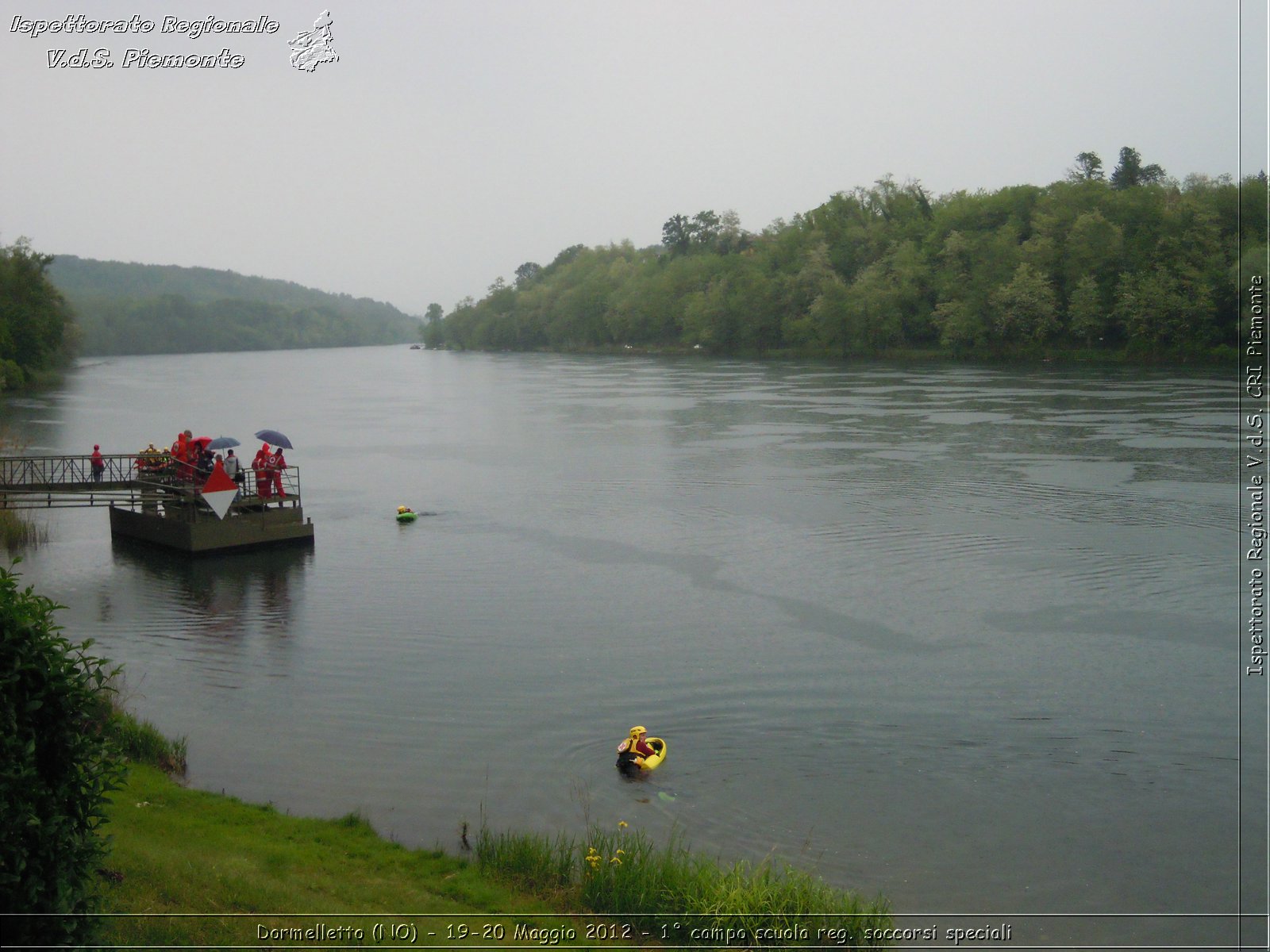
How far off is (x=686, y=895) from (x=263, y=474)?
20967 mm

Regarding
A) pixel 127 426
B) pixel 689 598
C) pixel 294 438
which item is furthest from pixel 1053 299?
pixel 689 598

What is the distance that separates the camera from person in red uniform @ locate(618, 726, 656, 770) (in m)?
13.2

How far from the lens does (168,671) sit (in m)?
17.4

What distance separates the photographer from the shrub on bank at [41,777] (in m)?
5.47

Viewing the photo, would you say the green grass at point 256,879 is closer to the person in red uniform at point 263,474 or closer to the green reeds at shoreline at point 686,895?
the green reeds at shoreline at point 686,895

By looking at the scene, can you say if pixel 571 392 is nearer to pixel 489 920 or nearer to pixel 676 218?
pixel 489 920

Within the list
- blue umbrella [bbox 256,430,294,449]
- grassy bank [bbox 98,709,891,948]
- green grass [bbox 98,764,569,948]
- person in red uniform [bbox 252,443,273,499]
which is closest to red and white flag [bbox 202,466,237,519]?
person in red uniform [bbox 252,443,273,499]

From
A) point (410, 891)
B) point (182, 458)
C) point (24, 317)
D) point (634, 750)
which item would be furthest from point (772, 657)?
point (24, 317)

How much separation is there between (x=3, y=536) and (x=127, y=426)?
3314 centimetres

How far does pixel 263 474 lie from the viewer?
87.8 feet

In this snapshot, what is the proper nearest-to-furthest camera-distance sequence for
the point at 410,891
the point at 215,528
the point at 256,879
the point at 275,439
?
the point at 256,879 < the point at 410,891 < the point at 215,528 < the point at 275,439

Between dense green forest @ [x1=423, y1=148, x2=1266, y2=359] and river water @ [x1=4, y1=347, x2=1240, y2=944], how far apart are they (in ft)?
107

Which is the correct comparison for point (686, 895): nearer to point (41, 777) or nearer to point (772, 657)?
point (41, 777)

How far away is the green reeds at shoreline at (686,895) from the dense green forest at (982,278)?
169 ft
